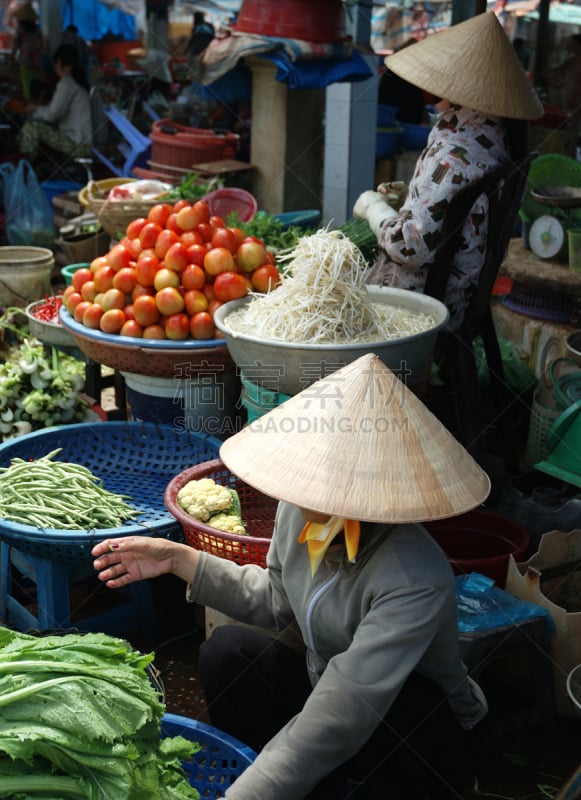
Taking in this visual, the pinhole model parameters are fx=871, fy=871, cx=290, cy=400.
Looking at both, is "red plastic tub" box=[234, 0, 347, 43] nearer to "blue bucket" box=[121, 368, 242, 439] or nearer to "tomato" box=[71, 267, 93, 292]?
"tomato" box=[71, 267, 93, 292]

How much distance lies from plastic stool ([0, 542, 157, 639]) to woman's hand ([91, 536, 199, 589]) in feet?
2.98

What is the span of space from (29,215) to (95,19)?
7.12 metres

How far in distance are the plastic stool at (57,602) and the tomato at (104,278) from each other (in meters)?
1.25

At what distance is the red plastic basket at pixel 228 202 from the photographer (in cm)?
608

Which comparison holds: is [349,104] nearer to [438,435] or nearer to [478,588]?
[478,588]

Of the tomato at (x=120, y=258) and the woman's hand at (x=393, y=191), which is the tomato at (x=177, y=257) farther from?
the woman's hand at (x=393, y=191)

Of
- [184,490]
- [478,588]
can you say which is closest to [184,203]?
[184,490]

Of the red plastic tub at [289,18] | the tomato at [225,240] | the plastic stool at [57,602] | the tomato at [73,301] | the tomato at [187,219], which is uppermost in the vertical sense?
the red plastic tub at [289,18]

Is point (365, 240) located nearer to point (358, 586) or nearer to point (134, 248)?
point (134, 248)

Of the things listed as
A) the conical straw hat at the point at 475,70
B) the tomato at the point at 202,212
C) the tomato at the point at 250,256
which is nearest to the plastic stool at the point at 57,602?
the tomato at the point at 250,256

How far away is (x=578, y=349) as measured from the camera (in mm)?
3580

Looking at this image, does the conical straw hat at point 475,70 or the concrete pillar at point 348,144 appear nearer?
the conical straw hat at point 475,70

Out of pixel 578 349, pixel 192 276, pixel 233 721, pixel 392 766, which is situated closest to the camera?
pixel 392 766

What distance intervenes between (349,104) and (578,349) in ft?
15.4
